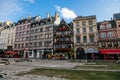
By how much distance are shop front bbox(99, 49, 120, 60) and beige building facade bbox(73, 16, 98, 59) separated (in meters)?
2.74

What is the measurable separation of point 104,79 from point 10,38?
60.5 meters

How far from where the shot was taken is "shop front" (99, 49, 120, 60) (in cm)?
3502

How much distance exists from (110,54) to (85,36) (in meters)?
10.5

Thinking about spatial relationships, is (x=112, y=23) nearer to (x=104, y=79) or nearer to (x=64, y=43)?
(x=64, y=43)

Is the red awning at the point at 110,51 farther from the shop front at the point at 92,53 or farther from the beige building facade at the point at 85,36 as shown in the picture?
the beige building facade at the point at 85,36

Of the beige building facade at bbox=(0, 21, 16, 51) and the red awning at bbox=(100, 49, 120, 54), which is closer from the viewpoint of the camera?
the red awning at bbox=(100, 49, 120, 54)

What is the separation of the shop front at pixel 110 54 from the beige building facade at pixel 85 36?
2738 millimetres

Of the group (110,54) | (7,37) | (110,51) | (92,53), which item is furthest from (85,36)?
(7,37)

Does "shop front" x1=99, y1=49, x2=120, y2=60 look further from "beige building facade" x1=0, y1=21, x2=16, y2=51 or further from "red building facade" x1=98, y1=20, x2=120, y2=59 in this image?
"beige building facade" x1=0, y1=21, x2=16, y2=51

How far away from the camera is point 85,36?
41562 millimetres

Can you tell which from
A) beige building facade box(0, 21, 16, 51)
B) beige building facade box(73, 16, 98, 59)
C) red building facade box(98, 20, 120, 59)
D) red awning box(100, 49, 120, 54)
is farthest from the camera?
beige building facade box(0, 21, 16, 51)

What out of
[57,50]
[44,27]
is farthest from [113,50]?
[44,27]

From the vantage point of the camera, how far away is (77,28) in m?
43.5

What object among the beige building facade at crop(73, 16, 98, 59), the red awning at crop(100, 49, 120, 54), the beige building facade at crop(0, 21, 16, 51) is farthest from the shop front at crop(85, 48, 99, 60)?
the beige building facade at crop(0, 21, 16, 51)
